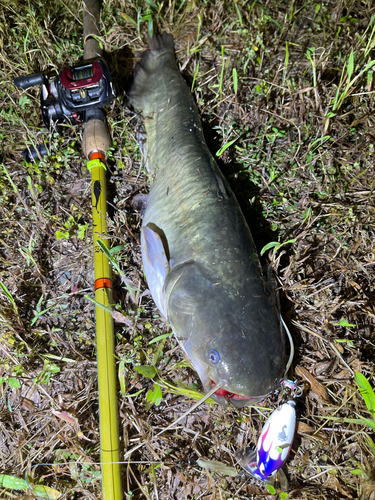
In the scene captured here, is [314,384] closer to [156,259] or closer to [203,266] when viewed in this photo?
[203,266]

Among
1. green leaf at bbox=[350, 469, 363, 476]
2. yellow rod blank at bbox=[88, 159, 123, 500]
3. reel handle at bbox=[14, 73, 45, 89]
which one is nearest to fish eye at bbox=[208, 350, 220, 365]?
yellow rod blank at bbox=[88, 159, 123, 500]

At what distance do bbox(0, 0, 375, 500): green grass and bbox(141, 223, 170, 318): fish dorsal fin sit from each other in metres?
0.32

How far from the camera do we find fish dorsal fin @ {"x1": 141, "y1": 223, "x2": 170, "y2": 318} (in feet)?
8.31

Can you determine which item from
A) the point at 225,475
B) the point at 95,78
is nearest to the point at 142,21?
the point at 95,78

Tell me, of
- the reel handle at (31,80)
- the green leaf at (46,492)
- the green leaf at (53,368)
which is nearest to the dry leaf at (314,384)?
the green leaf at (53,368)

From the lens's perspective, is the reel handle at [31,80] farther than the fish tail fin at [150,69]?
No

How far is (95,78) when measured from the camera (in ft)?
9.61

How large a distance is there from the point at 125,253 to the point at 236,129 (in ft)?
5.73

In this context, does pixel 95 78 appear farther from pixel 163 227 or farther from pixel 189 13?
pixel 189 13

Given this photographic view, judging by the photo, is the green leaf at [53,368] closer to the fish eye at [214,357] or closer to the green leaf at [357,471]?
the fish eye at [214,357]

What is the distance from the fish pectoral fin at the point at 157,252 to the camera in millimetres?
2521

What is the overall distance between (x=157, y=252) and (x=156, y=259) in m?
0.06

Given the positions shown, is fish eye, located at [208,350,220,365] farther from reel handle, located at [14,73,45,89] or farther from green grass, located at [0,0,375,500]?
reel handle, located at [14,73,45,89]

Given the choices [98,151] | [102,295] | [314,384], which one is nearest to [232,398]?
[314,384]
